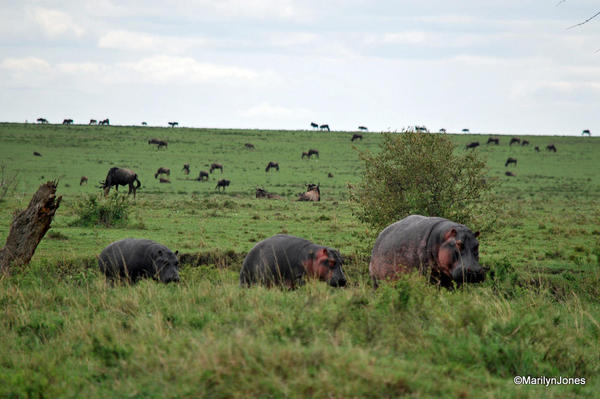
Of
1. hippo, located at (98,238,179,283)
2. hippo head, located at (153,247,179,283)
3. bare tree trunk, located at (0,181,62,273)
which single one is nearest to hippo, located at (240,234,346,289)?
hippo head, located at (153,247,179,283)

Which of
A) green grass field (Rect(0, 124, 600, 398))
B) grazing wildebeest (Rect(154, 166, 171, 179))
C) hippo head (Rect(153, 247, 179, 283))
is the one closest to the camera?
green grass field (Rect(0, 124, 600, 398))

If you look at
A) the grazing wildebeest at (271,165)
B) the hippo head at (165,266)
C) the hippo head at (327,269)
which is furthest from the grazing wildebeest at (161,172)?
the hippo head at (327,269)

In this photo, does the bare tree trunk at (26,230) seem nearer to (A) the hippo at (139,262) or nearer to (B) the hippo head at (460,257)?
(A) the hippo at (139,262)

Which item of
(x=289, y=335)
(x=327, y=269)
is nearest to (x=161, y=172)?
(x=327, y=269)

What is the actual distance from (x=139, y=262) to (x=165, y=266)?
646mm

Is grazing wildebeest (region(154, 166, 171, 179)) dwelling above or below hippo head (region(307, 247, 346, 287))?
above

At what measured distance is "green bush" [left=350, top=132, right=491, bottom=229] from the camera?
15.0 m

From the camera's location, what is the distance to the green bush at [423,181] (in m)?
15.0

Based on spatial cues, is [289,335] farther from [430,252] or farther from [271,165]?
[271,165]

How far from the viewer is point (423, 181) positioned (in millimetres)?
15219

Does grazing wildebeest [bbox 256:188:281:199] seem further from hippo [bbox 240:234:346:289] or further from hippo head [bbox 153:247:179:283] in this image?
hippo [bbox 240:234:346:289]

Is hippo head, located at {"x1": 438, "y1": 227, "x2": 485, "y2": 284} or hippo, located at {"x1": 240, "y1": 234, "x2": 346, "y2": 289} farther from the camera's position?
hippo, located at {"x1": 240, "y1": 234, "x2": 346, "y2": 289}

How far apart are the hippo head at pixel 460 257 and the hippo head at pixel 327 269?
210cm

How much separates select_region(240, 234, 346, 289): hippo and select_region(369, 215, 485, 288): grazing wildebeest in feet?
2.45
